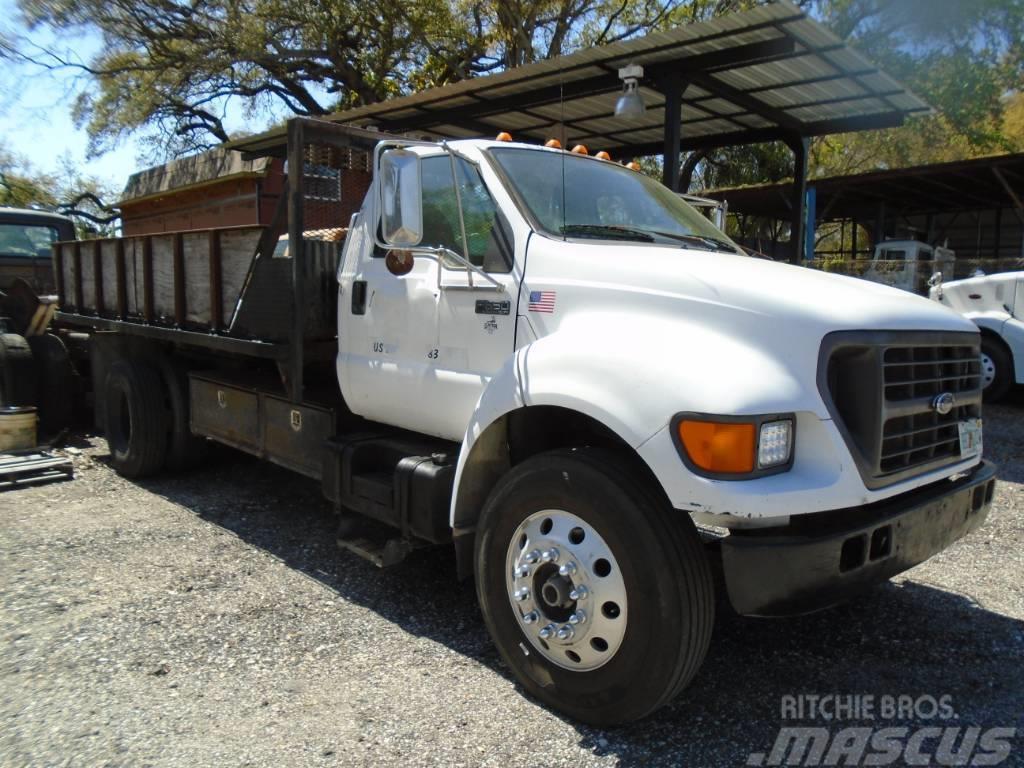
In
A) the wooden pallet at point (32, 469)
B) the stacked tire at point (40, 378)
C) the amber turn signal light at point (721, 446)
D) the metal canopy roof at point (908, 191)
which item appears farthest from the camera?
the metal canopy roof at point (908, 191)

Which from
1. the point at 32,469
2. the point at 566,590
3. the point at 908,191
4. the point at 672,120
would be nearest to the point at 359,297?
the point at 566,590

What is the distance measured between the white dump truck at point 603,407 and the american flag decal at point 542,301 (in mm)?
13

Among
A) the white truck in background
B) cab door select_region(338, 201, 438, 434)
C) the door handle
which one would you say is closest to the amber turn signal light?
cab door select_region(338, 201, 438, 434)

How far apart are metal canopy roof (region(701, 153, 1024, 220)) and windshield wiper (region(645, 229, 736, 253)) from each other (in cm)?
1374

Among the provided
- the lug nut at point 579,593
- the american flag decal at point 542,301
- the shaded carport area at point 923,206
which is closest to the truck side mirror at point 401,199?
the american flag decal at point 542,301

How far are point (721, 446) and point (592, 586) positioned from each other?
0.72 meters

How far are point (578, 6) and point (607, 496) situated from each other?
67.0 ft

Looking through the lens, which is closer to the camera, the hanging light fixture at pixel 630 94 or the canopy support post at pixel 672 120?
the hanging light fixture at pixel 630 94

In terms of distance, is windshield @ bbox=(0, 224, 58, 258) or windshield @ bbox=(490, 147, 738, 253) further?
windshield @ bbox=(0, 224, 58, 258)

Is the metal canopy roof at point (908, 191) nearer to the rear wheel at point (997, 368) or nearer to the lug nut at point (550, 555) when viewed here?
the rear wheel at point (997, 368)

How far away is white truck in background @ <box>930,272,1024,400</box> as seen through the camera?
973 cm

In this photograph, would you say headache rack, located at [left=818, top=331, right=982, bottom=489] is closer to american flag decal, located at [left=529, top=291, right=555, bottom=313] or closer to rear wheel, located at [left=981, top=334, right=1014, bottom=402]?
american flag decal, located at [left=529, top=291, right=555, bottom=313]

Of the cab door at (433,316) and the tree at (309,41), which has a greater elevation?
the tree at (309,41)

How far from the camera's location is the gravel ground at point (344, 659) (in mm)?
2871
